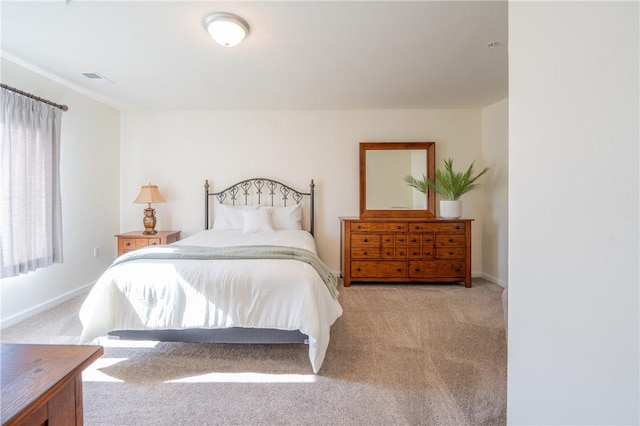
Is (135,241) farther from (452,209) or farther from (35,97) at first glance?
(452,209)

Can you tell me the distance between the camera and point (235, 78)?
296 cm

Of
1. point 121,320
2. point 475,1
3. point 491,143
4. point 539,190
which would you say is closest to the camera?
point 539,190

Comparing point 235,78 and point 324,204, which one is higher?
point 235,78

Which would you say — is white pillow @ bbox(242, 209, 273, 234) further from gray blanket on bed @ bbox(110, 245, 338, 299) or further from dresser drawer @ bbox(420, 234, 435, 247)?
dresser drawer @ bbox(420, 234, 435, 247)

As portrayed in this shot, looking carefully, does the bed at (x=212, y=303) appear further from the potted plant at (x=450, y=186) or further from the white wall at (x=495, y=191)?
the white wall at (x=495, y=191)

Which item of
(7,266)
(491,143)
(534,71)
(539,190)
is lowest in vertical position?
(7,266)

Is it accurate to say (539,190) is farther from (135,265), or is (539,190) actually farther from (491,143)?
(491,143)

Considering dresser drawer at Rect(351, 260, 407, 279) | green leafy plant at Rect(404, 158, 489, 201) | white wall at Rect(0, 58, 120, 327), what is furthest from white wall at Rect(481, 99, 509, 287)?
white wall at Rect(0, 58, 120, 327)

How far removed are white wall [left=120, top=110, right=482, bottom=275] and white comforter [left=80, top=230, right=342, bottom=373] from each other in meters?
2.19

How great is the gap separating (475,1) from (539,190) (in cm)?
175

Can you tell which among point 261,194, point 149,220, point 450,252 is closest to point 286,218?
point 261,194

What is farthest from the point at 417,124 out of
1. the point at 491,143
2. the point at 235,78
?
the point at 235,78

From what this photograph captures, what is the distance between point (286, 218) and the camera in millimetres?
3779

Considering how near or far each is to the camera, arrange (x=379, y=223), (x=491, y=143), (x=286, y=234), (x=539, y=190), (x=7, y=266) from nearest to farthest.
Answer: (x=539, y=190) → (x=7, y=266) → (x=286, y=234) → (x=379, y=223) → (x=491, y=143)
